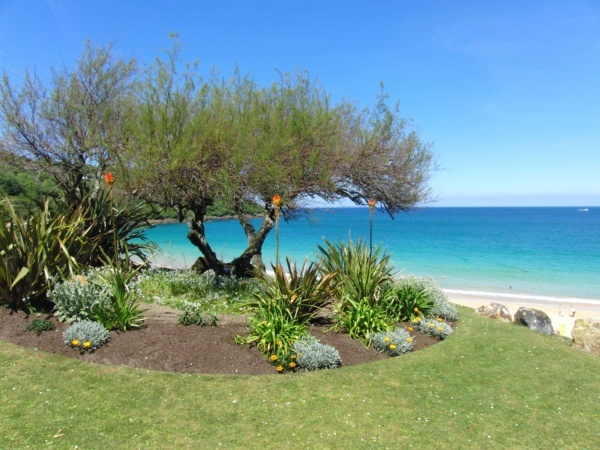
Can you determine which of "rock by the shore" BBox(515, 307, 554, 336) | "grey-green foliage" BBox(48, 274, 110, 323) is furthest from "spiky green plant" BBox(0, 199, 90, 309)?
"rock by the shore" BBox(515, 307, 554, 336)

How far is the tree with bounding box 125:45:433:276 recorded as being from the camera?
25.6 ft

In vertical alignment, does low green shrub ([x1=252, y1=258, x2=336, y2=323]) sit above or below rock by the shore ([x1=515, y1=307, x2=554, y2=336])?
above

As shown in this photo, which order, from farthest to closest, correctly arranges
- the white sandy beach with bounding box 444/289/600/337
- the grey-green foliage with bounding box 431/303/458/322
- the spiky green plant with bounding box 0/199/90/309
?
the white sandy beach with bounding box 444/289/600/337 < the grey-green foliage with bounding box 431/303/458/322 < the spiky green plant with bounding box 0/199/90/309

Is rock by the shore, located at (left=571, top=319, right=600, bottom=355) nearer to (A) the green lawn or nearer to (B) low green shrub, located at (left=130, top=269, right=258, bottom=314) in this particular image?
(A) the green lawn

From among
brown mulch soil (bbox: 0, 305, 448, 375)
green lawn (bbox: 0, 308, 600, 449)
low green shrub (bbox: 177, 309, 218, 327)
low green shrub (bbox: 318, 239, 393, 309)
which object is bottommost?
green lawn (bbox: 0, 308, 600, 449)

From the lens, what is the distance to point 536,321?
9664 mm

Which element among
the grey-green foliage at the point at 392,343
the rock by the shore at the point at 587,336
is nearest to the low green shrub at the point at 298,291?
the grey-green foliage at the point at 392,343

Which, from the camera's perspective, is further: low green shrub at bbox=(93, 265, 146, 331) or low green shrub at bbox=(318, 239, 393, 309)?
low green shrub at bbox=(318, 239, 393, 309)

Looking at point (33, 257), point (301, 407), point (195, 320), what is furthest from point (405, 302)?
point (33, 257)

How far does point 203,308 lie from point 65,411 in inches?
135

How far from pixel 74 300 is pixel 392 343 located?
4.99 meters

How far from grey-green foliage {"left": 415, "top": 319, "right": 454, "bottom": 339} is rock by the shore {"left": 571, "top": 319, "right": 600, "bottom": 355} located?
256cm

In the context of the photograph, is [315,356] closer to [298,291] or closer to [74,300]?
[298,291]

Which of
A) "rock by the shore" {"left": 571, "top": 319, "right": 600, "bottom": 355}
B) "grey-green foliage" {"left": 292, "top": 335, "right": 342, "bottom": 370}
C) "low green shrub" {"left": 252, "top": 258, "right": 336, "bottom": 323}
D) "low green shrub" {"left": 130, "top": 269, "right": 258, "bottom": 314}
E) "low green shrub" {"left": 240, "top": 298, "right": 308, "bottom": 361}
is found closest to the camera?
"grey-green foliage" {"left": 292, "top": 335, "right": 342, "bottom": 370}
